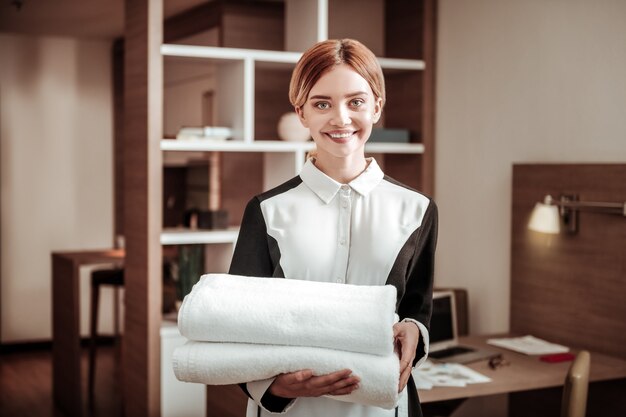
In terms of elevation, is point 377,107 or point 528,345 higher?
point 377,107

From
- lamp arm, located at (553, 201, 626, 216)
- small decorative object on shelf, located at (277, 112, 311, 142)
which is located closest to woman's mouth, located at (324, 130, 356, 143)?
lamp arm, located at (553, 201, 626, 216)

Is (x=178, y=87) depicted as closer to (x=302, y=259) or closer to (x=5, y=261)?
(x=5, y=261)

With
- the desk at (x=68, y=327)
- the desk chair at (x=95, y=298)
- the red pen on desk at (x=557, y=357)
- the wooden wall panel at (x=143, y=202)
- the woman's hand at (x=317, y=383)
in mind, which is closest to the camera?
the woman's hand at (x=317, y=383)

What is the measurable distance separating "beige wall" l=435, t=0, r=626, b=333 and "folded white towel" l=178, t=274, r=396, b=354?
2.01 meters

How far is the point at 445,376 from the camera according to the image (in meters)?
2.81

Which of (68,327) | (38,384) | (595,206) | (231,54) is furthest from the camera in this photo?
(38,384)

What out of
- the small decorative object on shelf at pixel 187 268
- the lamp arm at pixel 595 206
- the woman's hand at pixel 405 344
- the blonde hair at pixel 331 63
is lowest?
the small decorative object on shelf at pixel 187 268

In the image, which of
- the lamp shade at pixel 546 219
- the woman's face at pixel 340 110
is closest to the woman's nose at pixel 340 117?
the woman's face at pixel 340 110

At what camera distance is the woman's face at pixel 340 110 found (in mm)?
1396

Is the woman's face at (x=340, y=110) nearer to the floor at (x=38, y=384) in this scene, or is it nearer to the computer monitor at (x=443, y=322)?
the computer monitor at (x=443, y=322)

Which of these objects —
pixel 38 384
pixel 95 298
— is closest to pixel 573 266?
pixel 95 298

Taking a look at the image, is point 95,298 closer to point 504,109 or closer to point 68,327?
point 68,327

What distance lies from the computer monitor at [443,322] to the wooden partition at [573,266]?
1.37 ft

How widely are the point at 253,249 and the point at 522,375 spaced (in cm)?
168
